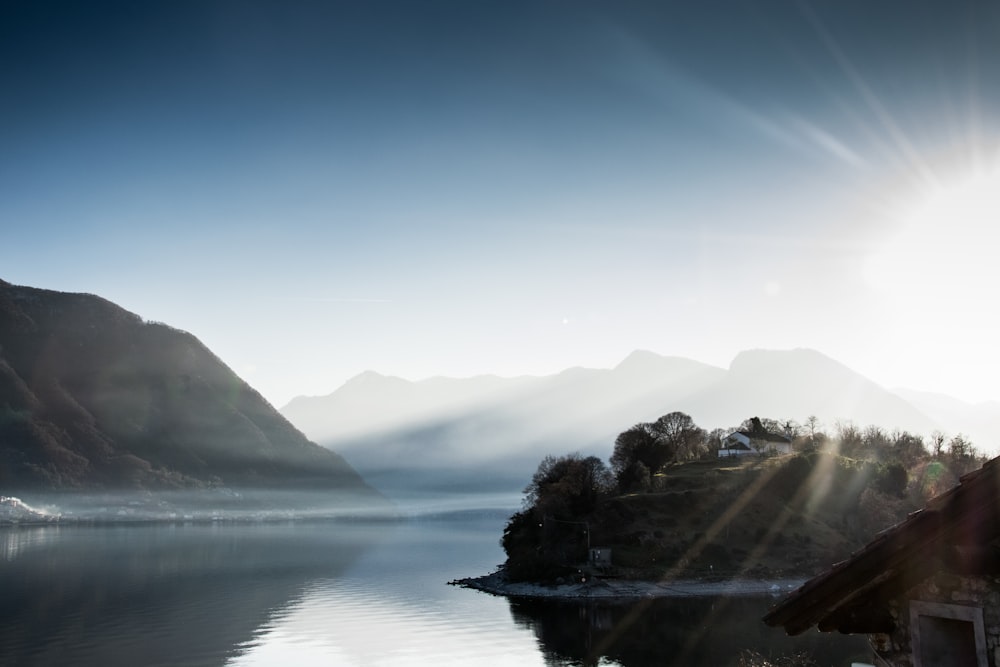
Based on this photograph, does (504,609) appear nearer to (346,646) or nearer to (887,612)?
(346,646)

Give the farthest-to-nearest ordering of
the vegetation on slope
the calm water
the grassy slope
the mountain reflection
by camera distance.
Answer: the vegetation on slope < the grassy slope < the mountain reflection < the calm water

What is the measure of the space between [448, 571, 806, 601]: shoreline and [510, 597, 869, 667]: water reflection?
11.5ft

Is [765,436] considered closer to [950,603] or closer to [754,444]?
[754,444]

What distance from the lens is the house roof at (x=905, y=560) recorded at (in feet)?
28.5

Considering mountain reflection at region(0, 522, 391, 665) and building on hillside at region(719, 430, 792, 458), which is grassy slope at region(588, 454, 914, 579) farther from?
mountain reflection at region(0, 522, 391, 665)

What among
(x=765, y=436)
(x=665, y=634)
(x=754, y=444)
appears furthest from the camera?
(x=765, y=436)

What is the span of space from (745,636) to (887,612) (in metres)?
79.4

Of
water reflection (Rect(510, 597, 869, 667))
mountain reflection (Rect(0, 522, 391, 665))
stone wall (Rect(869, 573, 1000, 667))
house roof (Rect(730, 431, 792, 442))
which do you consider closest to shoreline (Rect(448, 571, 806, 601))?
water reflection (Rect(510, 597, 869, 667))

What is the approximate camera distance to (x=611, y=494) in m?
138

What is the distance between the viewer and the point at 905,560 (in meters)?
9.42

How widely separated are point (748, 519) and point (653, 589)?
31383 millimetres

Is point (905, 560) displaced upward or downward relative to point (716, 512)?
upward

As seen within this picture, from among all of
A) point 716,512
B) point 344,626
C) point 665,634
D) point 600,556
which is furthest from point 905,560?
point 716,512

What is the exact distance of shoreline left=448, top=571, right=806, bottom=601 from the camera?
108 meters
